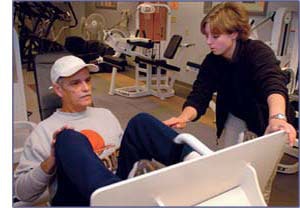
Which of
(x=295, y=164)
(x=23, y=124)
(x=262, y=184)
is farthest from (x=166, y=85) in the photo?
(x=262, y=184)

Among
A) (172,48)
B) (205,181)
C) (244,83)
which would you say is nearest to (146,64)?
(172,48)

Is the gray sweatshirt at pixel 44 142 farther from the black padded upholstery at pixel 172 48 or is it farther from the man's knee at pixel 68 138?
the black padded upholstery at pixel 172 48

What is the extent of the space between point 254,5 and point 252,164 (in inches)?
154

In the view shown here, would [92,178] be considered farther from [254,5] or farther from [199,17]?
[199,17]

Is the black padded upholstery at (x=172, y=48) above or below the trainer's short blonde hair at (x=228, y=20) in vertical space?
below

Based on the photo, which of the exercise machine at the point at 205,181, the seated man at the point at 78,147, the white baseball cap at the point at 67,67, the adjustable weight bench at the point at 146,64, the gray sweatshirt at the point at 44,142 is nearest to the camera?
the exercise machine at the point at 205,181

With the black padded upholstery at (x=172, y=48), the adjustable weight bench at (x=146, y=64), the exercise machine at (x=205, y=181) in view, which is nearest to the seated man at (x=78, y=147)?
the exercise machine at (x=205, y=181)

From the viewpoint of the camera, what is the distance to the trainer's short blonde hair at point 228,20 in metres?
1.55

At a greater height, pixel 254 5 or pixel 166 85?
pixel 254 5

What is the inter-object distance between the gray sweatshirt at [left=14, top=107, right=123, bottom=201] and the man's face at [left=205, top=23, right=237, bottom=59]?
604 millimetres

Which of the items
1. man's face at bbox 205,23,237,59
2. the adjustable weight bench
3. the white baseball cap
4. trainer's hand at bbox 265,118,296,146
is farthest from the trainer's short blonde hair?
the adjustable weight bench

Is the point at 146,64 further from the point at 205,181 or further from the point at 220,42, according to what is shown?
the point at 205,181

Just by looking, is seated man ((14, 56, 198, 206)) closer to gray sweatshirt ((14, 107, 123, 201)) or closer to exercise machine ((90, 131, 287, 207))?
gray sweatshirt ((14, 107, 123, 201))

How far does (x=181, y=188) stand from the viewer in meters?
0.84
